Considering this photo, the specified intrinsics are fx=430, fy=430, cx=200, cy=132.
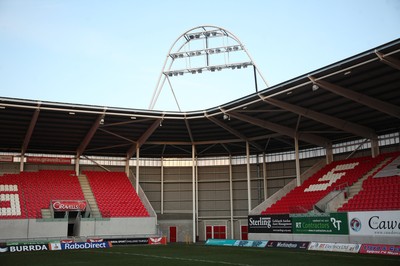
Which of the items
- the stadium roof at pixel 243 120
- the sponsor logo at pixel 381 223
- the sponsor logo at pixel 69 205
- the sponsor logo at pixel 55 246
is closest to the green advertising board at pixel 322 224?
the sponsor logo at pixel 381 223

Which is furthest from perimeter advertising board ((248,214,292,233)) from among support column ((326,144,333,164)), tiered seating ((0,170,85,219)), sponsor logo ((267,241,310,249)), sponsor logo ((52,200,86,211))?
tiered seating ((0,170,85,219))

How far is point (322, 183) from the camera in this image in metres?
40.1

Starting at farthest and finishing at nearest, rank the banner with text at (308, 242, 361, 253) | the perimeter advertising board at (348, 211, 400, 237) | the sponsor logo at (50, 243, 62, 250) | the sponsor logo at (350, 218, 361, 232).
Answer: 1. the sponsor logo at (50, 243, 62, 250)
2. the sponsor logo at (350, 218, 361, 232)
3. the perimeter advertising board at (348, 211, 400, 237)
4. the banner with text at (308, 242, 361, 253)

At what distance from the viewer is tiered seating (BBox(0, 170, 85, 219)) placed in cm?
3844

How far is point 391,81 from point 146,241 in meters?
25.3

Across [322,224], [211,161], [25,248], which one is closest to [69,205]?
[25,248]

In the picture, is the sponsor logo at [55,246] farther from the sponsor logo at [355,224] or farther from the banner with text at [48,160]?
the sponsor logo at [355,224]

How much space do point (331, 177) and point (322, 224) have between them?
8482 mm

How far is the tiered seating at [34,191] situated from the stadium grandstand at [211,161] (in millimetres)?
145

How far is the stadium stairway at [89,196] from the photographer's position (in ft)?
136

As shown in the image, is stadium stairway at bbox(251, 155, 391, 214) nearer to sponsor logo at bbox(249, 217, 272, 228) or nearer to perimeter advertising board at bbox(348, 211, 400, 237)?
sponsor logo at bbox(249, 217, 272, 228)

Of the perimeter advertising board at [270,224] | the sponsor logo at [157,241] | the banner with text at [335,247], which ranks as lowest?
the sponsor logo at [157,241]

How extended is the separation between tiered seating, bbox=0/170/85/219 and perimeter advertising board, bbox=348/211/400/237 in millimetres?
25873

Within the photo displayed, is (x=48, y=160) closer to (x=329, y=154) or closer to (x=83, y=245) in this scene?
(x=83, y=245)
